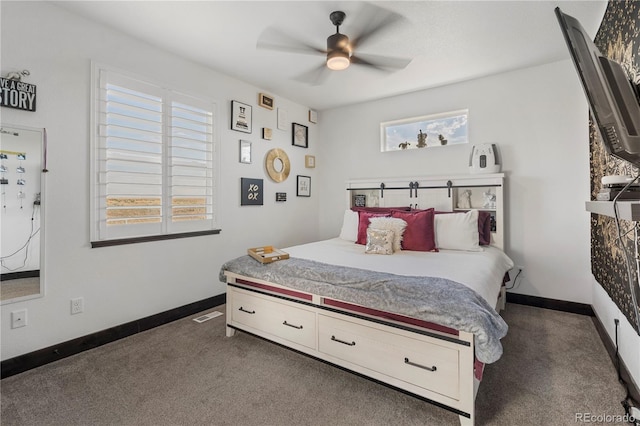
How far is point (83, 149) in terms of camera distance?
237cm

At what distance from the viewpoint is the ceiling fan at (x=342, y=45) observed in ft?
7.26

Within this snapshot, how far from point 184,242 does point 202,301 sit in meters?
0.69

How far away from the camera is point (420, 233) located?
2957 mm

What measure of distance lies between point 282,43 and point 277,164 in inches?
66.6

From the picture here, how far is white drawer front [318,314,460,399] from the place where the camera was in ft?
5.20

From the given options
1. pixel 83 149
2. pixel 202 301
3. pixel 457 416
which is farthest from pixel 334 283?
pixel 83 149

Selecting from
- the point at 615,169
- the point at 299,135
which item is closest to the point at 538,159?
the point at 615,169

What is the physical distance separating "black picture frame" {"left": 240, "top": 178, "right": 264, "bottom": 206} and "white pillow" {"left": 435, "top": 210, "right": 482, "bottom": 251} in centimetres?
219

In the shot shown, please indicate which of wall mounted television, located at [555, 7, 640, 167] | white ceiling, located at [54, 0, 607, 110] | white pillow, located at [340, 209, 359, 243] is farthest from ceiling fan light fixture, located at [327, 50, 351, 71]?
white pillow, located at [340, 209, 359, 243]

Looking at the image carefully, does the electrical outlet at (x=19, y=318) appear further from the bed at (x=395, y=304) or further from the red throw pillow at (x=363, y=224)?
the red throw pillow at (x=363, y=224)

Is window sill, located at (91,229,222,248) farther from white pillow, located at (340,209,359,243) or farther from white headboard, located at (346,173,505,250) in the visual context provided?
white headboard, located at (346,173,505,250)

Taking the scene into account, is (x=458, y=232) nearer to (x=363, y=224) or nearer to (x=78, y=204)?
(x=363, y=224)

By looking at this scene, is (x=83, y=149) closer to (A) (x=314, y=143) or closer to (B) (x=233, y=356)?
(B) (x=233, y=356)

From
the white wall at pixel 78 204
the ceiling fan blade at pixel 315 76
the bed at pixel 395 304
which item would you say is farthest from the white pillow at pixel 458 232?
the white wall at pixel 78 204
